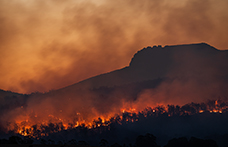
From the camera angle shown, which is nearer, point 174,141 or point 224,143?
point 174,141

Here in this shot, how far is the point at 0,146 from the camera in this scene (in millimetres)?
76375

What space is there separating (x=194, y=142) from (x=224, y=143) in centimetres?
8286

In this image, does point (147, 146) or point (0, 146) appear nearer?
point (0, 146)

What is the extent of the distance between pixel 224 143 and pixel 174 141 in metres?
71.9

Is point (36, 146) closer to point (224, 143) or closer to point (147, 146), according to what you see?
point (147, 146)

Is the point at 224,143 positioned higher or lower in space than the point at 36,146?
lower

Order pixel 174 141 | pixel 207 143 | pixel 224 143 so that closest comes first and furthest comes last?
1. pixel 207 143
2. pixel 174 141
3. pixel 224 143

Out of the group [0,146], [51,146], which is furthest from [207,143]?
Answer: [0,146]

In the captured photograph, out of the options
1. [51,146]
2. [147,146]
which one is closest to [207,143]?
[147,146]

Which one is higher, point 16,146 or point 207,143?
point 16,146

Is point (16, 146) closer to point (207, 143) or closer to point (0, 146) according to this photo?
point (0, 146)

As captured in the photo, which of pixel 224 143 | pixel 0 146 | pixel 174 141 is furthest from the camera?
pixel 224 143

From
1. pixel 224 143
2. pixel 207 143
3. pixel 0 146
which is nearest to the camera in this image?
pixel 0 146

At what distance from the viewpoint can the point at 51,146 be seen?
78562mm
